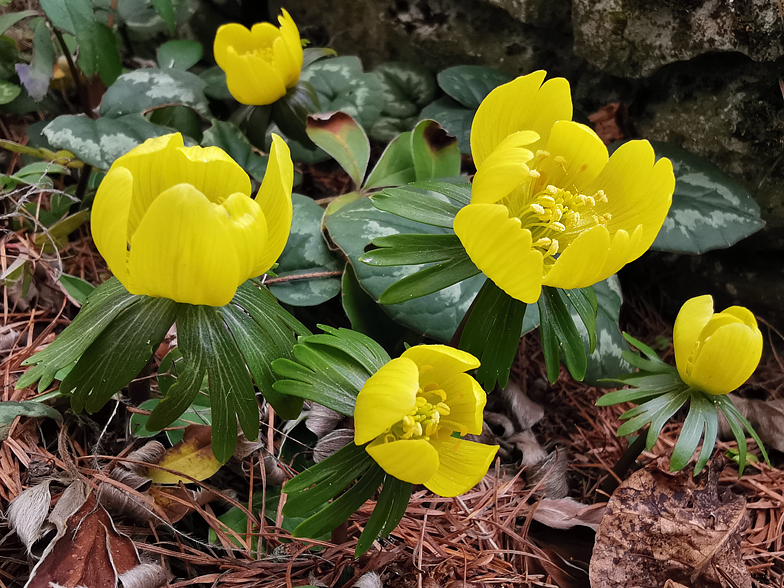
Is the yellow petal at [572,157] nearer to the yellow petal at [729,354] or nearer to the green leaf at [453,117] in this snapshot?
the yellow petal at [729,354]

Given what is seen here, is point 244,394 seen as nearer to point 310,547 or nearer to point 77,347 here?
point 77,347

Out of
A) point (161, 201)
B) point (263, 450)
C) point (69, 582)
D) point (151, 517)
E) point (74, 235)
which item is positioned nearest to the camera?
point (161, 201)

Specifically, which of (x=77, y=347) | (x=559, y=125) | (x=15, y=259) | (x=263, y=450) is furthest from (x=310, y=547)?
(x=15, y=259)

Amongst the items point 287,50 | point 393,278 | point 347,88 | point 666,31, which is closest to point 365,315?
point 393,278

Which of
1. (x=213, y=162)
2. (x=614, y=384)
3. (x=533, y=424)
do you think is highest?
(x=213, y=162)

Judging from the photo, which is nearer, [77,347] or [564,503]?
[77,347]

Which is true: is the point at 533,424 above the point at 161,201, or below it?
below

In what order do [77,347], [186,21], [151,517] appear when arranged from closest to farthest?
[77,347] < [151,517] < [186,21]

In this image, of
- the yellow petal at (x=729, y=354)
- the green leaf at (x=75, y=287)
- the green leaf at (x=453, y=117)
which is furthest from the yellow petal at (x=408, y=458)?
the green leaf at (x=453, y=117)
